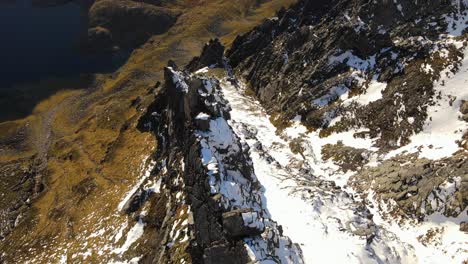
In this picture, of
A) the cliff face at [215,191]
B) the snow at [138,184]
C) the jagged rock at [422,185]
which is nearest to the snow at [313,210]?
the cliff face at [215,191]

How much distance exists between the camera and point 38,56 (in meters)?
118

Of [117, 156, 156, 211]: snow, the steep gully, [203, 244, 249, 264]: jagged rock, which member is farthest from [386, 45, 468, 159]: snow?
[117, 156, 156, 211]: snow

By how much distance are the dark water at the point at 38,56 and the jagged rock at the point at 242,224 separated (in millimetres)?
86229

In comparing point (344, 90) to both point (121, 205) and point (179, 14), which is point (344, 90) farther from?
point (179, 14)

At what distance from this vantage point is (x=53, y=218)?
166ft

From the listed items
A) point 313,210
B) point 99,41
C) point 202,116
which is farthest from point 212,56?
point 99,41

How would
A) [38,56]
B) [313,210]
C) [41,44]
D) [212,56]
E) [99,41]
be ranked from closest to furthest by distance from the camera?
[313,210] < [212,56] < [38,56] < [41,44] < [99,41]

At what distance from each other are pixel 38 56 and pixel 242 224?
364 ft

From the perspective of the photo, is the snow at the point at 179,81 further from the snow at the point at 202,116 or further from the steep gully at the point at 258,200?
the snow at the point at 202,116

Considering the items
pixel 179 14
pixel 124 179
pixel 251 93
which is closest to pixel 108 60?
pixel 179 14

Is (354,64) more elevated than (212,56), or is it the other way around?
(212,56)

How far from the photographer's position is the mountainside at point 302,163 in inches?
1169

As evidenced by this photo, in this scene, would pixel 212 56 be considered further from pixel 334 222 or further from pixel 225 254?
pixel 225 254

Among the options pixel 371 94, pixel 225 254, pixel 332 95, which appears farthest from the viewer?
pixel 332 95
